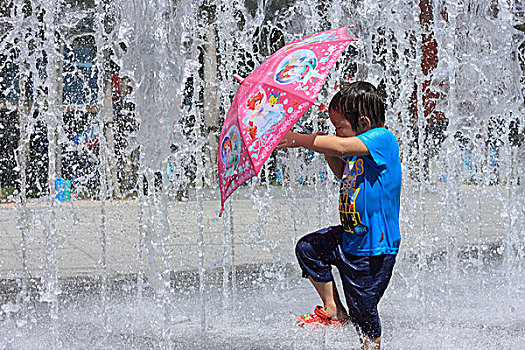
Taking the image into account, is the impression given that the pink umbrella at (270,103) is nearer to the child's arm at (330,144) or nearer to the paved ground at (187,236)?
the child's arm at (330,144)

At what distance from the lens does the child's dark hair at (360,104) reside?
2.58 metres

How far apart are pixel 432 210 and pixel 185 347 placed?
8377 mm

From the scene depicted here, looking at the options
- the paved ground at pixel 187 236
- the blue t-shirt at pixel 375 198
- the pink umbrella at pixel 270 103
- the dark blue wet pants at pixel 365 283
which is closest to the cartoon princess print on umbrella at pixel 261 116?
the pink umbrella at pixel 270 103

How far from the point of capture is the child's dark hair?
8.46 feet

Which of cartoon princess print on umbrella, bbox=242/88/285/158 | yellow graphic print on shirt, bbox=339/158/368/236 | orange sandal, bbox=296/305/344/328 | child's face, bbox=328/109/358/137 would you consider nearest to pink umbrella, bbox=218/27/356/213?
cartoon princess print on umbrella, bbox=242/88/285/158

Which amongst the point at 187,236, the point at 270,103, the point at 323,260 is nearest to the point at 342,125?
the point at 270,103

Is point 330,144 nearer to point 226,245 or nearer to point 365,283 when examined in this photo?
point 365,283

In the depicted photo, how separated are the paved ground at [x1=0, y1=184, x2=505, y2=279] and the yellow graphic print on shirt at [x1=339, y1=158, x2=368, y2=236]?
1033mm

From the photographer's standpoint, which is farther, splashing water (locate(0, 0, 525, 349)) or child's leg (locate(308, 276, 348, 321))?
splashing water (locate(0, 0, 525, 349))

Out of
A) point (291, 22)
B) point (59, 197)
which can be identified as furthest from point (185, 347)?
point (59, 197)

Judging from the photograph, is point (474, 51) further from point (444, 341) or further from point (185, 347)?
point (185, 347)

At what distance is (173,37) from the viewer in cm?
411

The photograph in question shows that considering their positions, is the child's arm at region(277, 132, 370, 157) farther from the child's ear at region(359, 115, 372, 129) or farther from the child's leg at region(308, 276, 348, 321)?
the child's leg at region(308, 276, 348, 321)

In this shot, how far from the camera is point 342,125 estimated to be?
2.64 m
